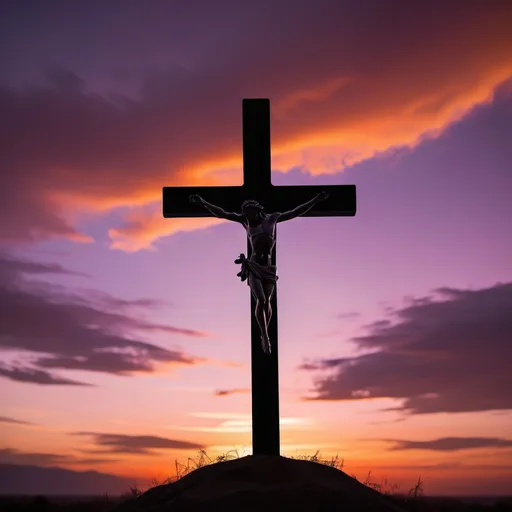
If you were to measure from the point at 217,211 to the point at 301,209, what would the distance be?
1162 millimetres

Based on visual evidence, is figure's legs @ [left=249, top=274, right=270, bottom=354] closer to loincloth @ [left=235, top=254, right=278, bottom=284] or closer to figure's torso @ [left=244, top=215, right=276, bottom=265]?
loincloth @ [left=235, top=254, right=278, bottom=284]

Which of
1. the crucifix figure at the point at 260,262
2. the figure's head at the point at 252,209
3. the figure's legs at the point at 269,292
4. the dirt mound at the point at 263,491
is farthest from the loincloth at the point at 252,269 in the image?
the dirt mound at the point at 263,491

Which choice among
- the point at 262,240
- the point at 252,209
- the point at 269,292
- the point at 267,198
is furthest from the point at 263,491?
the point at 267,198

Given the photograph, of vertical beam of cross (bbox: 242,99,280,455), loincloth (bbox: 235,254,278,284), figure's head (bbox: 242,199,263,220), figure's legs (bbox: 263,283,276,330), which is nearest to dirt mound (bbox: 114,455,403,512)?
vertical beam of cross (bbox: 242,99,280,455)

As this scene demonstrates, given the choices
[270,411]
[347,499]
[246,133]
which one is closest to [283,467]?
[347,499]

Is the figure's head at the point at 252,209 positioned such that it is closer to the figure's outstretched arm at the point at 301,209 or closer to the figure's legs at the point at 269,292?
the figure's outstretched arm at the point at 301,209

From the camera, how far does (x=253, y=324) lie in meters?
10.1

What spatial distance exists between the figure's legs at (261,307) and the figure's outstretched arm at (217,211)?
92cm

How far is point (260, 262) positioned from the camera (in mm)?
9867

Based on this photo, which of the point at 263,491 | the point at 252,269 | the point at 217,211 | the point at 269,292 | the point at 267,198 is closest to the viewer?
the point at 263,491

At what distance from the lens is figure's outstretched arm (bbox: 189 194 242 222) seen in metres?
10.3

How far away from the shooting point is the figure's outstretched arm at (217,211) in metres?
10.3

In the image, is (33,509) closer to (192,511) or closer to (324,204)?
(192,511)

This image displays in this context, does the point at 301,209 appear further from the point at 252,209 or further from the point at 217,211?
the point at 217,211
